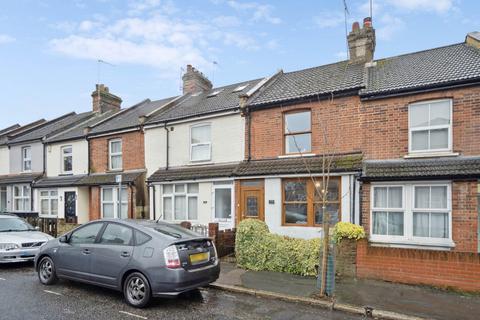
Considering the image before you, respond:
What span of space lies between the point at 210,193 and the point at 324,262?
6.79 m

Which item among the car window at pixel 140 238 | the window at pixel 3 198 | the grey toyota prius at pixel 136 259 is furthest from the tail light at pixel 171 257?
the window at pixel 3 198

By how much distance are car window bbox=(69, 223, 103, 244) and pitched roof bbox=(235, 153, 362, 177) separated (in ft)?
17.6

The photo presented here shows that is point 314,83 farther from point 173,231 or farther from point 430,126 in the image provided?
point 173,231

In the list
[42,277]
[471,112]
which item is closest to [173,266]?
[42,277]

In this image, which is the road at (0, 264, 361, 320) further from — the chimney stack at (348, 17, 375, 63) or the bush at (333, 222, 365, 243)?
the chimney stack at (348, 17, 375, 63)

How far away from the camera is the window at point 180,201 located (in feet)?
44.8

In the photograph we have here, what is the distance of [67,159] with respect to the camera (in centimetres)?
1877

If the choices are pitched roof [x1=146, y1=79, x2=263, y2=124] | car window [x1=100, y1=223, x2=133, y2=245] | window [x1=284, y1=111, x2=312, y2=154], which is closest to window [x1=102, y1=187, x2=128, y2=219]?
pitched roof [x1=146, y1=79, x2=263, y2=124]

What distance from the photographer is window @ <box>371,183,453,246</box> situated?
882 cm

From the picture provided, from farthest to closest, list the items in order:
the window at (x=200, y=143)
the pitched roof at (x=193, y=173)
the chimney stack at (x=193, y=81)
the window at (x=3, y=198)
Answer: the window at (x=3, y=198)
the chimney stack at (x=193, y=81)
the window at (x=200, y=143)
the pitched roof at (x=193, y=173)

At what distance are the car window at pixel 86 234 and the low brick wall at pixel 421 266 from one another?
597 centimetres

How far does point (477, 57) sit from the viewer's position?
1041cm

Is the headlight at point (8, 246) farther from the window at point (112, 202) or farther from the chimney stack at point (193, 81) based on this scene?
the chimney stack at point (193, 81)

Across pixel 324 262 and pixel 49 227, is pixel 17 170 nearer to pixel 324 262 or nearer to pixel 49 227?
pixel 49 227
